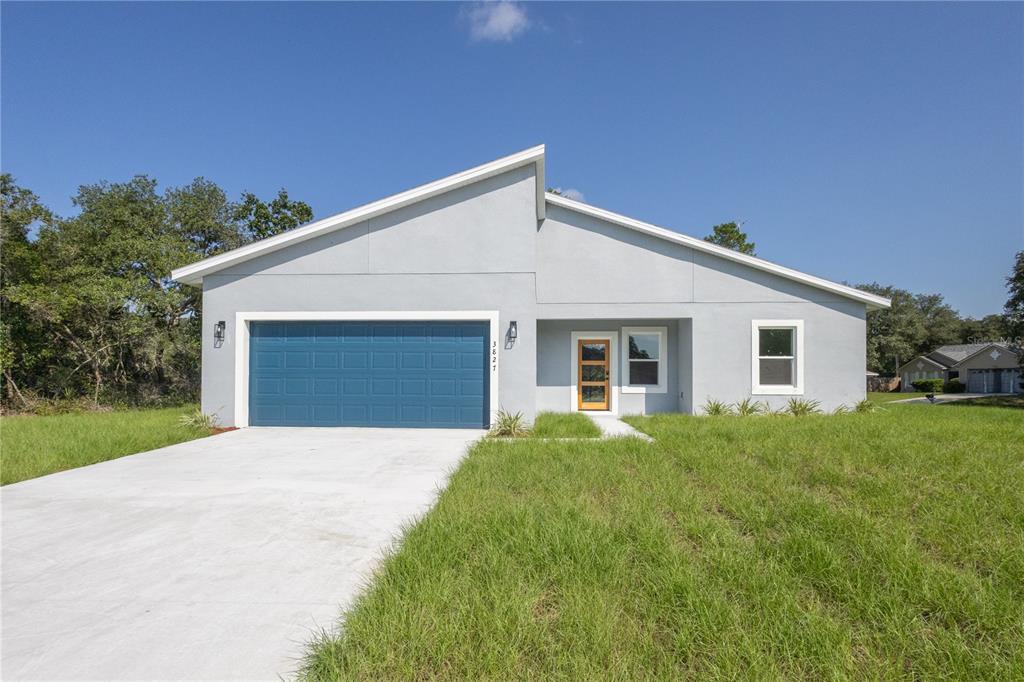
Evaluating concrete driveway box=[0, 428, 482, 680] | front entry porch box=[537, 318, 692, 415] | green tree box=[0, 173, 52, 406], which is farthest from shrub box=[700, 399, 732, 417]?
green tree box=[0, 173, 52, 406]

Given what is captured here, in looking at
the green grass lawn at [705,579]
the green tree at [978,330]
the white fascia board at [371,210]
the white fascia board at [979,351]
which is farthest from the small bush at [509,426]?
the green tree at [978,330]

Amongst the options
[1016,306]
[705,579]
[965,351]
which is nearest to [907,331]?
[965,351]

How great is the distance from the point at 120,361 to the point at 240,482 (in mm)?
12832

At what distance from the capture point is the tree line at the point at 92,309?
13445 millimetres

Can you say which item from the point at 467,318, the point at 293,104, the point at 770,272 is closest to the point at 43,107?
the point at 293,104

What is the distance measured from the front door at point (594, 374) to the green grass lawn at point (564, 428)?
2.03 metres

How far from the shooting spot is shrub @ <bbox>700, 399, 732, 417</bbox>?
1064 cm

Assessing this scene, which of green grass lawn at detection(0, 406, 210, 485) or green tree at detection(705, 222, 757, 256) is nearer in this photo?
green grass lawn at detection(0, 406, 210, 485)

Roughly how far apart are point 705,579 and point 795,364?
32.7ft

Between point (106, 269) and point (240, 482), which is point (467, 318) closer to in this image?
point (240, 482)

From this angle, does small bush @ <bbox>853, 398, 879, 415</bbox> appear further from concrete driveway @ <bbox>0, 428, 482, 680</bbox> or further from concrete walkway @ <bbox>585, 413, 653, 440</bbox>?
concrete driveway @ <bbox>0, 428, 482, 680</bbox>

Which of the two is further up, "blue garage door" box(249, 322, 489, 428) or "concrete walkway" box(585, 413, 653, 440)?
"blue garage door" box(249, 322, 489, 428)

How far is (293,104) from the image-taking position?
13.9 metres

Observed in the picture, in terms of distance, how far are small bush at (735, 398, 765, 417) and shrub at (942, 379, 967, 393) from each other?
140 ft
